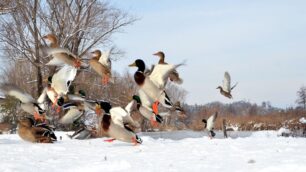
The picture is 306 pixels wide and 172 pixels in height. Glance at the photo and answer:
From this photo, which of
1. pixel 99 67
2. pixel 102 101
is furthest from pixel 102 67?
pixel 102 101

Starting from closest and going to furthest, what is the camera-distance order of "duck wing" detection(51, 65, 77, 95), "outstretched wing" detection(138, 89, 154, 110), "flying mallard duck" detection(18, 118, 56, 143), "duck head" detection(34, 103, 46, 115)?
"outstretched wing" detection(138, 89, 154, 110)
"duck wing" detection(51, 65, 77, 95)
"duck head" detection(34, 103, 46, 115)
"flying mallard duck" detection(18, 118, 56, 143)

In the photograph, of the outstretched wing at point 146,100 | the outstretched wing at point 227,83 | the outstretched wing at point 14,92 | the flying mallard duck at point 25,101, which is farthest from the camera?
the outstretched wing at point 227,83

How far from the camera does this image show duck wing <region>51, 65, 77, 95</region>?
7.30m

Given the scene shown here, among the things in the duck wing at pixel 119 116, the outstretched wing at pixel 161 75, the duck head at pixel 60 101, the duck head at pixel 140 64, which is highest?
the duck head at pixel 140 64

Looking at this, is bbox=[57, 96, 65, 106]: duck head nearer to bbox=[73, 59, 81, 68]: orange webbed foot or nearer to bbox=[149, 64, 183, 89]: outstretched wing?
bbox=[73, 59, 81, 68]: orange webbed foot

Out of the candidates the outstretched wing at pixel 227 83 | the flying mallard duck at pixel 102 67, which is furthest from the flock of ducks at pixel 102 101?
the outstretched wing at pixel 227 83

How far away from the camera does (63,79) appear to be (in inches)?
295

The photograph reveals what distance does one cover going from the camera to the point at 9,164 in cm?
552

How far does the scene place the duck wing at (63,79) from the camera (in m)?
7.30

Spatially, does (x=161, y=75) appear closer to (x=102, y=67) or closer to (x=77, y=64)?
(x=77, y=64)

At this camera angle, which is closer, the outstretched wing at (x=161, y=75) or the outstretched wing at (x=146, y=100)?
the outstretched wing at (x=161, y=75)

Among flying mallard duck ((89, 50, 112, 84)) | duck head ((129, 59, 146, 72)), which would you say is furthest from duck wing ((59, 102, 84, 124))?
duck head ((129, 59, 146, 72))

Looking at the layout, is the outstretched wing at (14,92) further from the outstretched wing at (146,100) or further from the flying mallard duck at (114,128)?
the outstretched wing at (146,100)

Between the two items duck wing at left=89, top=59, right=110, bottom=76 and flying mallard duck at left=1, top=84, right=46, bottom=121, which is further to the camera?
flying mallard duck at left=1, top=84, right=46, bottom=121
